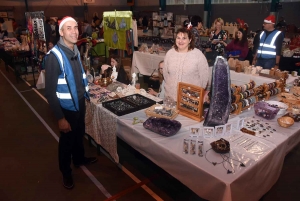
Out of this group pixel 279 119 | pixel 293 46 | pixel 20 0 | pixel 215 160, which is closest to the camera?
pixel 215 160

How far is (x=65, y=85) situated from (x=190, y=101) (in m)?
1.13

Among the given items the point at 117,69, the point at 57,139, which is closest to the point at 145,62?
the point at 117,69

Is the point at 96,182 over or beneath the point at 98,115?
beneath

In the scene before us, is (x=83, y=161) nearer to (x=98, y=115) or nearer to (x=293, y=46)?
(x=98, y=115)

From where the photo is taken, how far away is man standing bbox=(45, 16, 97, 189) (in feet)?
6.65

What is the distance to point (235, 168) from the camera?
1502 millimetres

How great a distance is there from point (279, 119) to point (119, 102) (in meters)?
1.55

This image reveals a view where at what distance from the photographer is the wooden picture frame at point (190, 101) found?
206cm

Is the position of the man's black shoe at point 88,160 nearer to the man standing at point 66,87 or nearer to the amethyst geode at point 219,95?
the man standing at point 66,87

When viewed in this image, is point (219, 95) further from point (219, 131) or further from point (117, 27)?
point (117, 27)

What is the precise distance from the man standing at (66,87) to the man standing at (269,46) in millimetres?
3179

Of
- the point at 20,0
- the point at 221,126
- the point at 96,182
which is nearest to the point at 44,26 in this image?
the point at 96,182

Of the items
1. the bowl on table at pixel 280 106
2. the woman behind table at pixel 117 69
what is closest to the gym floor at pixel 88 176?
the bowl on table at pixel 280 106

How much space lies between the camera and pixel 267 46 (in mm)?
4039
